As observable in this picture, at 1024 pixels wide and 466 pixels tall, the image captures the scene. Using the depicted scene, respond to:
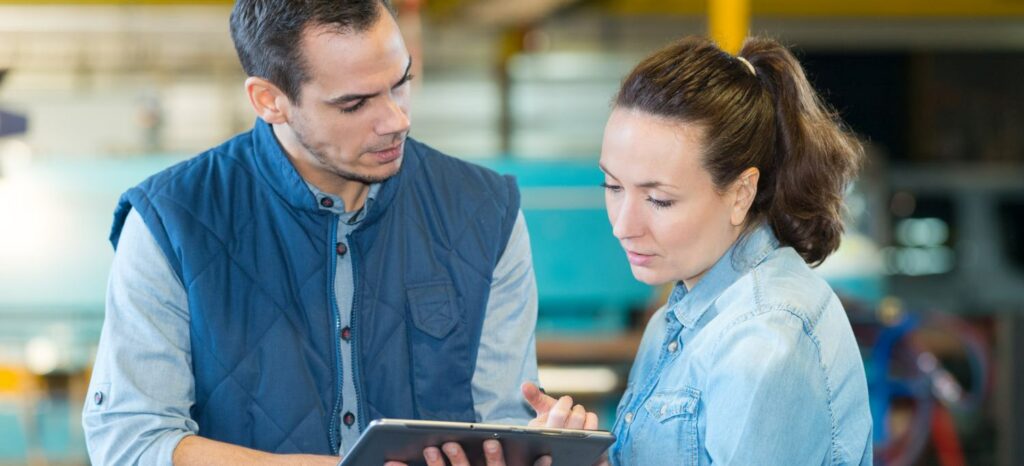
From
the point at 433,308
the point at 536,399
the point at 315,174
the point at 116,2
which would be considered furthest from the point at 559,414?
the point at 116,2

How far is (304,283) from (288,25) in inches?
15.6

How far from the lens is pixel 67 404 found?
7055 mm

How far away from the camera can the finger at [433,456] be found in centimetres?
166

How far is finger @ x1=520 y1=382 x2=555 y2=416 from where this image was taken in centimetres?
182

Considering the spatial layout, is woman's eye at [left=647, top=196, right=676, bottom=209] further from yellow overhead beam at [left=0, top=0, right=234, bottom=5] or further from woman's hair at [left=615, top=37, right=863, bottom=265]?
yellow overhead beam at [left=0, top=0, right=234, bottom=5]

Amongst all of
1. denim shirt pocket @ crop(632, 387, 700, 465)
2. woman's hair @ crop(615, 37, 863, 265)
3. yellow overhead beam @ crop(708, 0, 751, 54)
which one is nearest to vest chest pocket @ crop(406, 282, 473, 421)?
denim shirt pocket @ crop(632, 387, 700, 465)

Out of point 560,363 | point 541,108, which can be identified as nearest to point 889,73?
point 541,108

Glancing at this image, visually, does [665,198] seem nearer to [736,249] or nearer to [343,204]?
[736,249]

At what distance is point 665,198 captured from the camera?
1689 mm

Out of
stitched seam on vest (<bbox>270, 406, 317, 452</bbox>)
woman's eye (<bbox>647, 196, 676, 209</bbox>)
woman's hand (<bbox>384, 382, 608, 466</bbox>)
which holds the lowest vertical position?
stitched seam on vest (<bbox>270, 406, 317, 452</bbox>)

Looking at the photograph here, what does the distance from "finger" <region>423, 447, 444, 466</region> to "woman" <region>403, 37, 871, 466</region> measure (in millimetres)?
165

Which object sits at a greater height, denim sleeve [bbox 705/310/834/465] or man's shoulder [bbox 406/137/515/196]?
man's shoulder [bbox 406/137/515/196]

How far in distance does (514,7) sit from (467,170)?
21.6ft

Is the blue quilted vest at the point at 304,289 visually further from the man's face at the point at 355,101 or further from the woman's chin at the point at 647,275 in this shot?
the woman's chin at the point at 647,275
